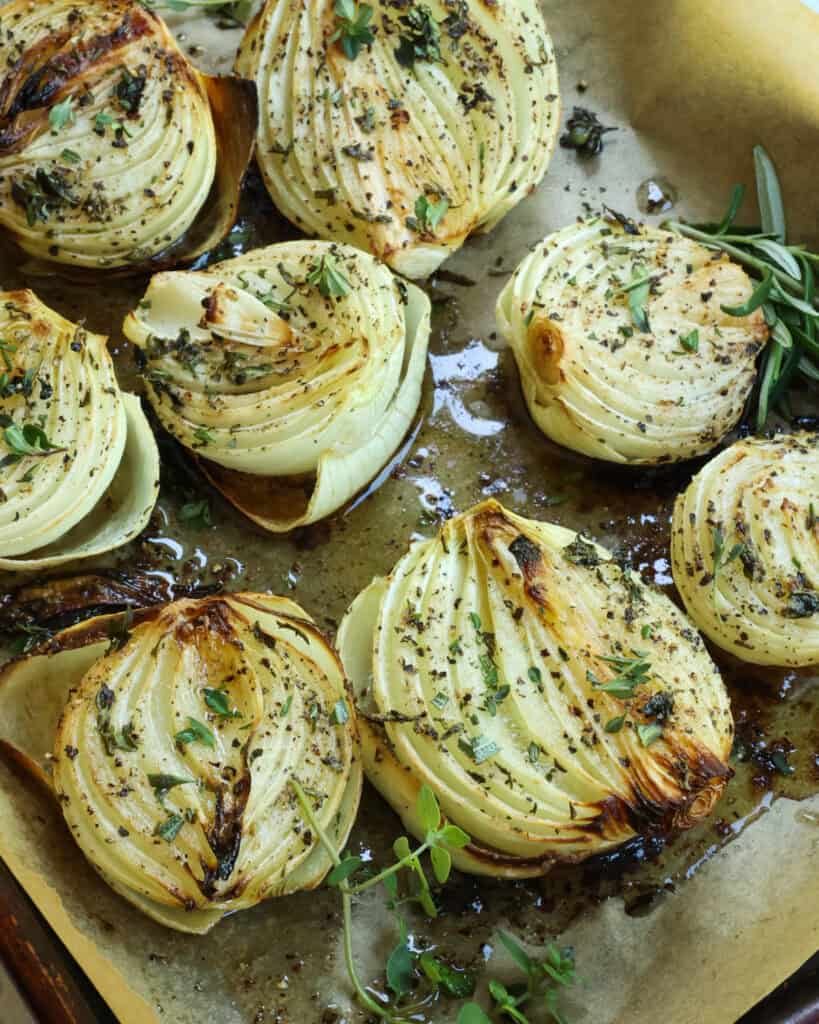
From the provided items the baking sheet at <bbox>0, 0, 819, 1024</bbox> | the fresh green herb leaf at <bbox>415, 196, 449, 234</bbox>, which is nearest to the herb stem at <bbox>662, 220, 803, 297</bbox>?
the baking sheet at <bbox>0, 0, 819, 1024</bbox>

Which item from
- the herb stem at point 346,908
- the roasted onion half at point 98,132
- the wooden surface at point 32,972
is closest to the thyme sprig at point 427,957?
the herb stem at point 346,908

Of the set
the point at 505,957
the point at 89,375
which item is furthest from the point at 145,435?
the point at 505,957

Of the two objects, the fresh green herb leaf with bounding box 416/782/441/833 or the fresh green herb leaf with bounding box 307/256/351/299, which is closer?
the fresh green herb leaf with bounding box 416/782/441/833

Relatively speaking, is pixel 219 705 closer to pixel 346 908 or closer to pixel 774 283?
pixel 346 908

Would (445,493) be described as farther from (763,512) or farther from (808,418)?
(808,418)

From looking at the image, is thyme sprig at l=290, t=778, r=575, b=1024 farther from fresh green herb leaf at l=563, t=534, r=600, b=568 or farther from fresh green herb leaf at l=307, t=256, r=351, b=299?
fresh green herb leaf at l=307, t=256, r=351, b=299

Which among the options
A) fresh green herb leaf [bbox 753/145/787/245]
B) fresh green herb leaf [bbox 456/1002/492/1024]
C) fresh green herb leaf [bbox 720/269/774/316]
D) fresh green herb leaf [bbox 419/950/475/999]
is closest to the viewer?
fresh green herb leaf [bbox 456/1002/492/1024]

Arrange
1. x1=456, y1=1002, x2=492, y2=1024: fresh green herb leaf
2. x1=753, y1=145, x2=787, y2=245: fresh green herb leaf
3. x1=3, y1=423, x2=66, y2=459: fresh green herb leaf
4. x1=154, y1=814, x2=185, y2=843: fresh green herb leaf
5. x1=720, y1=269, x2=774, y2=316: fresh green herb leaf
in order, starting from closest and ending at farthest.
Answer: x1=456, y1=1002, x2=492, y2=1024: fresh green herb leaf
x1=154, y1=814, x2=185, y2=843: fresh green herb leaf
x1=3, y1=423, x2=66, y2=459: fresh green herb leaf
x1=720, y1=269, x2=774, y2=316: fresh green herb leaf
x1=753, y1=145, x2=787, y2=245: fresh green herb leaf
